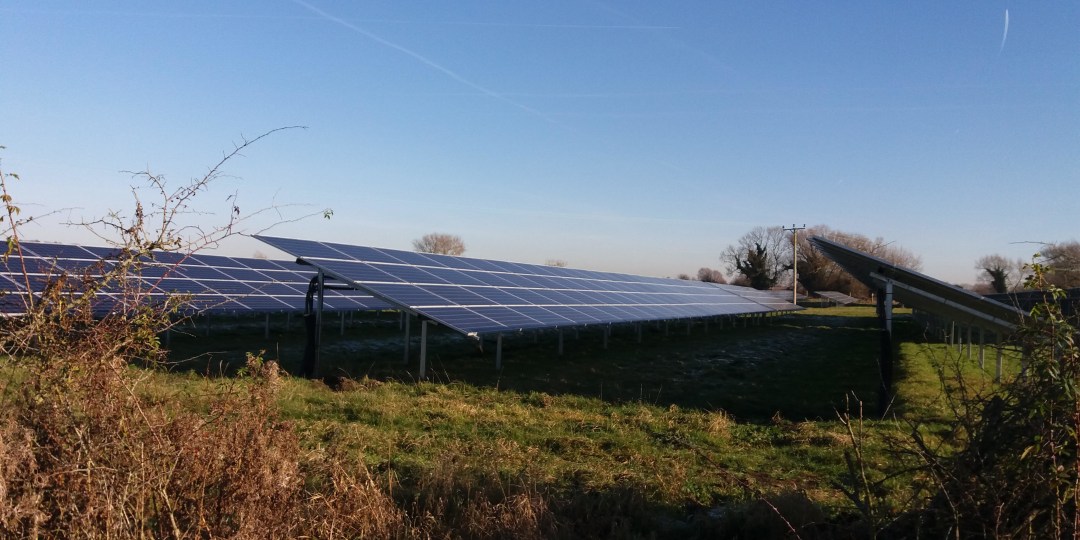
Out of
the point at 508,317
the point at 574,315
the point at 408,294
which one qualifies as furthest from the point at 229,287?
the point at 574,315

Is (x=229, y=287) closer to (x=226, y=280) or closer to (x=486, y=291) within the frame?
(x=226, y=280)

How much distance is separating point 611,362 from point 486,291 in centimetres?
425

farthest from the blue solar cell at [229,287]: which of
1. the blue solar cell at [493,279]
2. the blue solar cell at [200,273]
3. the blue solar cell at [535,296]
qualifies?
the blue solar cell at [535,296]

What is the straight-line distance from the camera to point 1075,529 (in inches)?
136

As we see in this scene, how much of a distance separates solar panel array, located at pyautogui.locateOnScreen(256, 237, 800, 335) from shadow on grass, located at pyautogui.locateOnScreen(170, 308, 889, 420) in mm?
1173

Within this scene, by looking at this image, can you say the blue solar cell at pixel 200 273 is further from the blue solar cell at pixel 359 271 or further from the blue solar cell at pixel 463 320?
the blue solar cell at pixel 463 320

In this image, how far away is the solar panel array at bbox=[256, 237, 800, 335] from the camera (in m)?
15.6

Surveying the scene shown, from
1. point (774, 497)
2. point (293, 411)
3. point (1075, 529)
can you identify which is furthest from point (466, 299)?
point (1075, 529)

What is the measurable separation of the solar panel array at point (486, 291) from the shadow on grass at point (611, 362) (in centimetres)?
117

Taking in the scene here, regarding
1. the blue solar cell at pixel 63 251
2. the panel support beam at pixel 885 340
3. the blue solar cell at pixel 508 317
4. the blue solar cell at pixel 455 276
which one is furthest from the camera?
the blue solar cell at pixel 63 251

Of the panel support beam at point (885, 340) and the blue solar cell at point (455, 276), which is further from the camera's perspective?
the blue solar cell at point (455, 276)

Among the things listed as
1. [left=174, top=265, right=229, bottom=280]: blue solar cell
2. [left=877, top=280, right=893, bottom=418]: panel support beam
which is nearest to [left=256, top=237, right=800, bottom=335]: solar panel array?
[left=174, top=265, right=229, bottom=280]: blue solar cell

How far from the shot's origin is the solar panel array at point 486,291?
1558 cm

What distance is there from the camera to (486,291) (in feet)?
67.3
